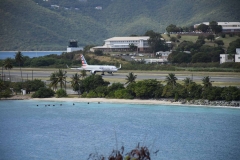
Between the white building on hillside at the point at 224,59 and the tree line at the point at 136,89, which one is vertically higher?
the white building on hillside at the point at 224,59

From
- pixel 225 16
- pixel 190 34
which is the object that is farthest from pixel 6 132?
pixel 225 16

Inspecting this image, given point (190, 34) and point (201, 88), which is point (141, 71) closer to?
point (201, 88)

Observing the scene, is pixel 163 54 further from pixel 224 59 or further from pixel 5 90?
pixel 5 90

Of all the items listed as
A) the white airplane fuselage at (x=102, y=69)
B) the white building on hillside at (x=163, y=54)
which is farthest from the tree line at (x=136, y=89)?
the white building on hillside at (x=163, y=54)

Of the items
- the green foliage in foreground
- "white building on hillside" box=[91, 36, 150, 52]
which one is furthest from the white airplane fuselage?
"white building on hillside" box=[91, 36, 150, 52]

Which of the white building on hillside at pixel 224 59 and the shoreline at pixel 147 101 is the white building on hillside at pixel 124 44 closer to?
the white building on hillside at pixel 224 59

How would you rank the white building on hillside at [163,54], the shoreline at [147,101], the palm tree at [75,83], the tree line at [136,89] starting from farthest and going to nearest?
the white building on hillside at [163,54] < the palm tree at [75,83] < the tree line at [136,89] < the shoreline at [147,101]

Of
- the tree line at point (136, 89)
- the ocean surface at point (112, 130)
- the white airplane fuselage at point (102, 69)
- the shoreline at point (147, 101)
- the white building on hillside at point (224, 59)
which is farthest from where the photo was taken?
the white building on hillside at point (224, 59)

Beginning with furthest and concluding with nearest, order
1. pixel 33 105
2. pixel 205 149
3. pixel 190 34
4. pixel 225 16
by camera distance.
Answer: pixel 225 16, pixel 190 34, pixel 33 105, pixel 205 149
